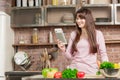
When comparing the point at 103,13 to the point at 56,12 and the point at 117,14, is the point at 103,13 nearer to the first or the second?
the point at 117,14

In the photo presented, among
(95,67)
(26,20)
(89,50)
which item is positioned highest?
(26,20)

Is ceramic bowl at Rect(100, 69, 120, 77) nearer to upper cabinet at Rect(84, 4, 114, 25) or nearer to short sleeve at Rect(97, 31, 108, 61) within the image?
short sleeve at Rect(97, 31, 108, 61)

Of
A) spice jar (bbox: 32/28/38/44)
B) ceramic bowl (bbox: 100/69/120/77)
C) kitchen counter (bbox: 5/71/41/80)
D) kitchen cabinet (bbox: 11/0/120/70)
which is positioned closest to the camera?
ceramic bowl (bbox: 100/69/120/77)

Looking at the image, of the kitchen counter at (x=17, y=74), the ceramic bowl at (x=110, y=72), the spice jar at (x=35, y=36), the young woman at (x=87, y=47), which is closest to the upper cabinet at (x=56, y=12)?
the spice jar at (x=35, y=36)

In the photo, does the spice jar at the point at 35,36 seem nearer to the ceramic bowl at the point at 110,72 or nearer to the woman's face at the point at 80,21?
the woman's face at the point at 80,21

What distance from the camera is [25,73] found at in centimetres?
402

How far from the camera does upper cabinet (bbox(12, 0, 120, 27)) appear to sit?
14.2 feet

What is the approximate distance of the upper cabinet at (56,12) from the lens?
14.2ft

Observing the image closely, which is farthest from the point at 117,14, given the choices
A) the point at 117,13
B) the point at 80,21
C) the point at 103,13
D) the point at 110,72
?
the point at 110,72

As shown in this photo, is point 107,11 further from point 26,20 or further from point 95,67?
point 95,67

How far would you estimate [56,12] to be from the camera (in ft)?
14.9

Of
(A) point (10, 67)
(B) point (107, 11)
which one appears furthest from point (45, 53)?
(B) point (107, 11)

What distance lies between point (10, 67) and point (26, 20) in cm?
82

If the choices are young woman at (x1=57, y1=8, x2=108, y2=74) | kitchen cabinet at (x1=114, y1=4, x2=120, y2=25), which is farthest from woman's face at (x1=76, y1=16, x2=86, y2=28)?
kitchen cabinet at (x1=114, y1=4, x2=120, y2=25)
